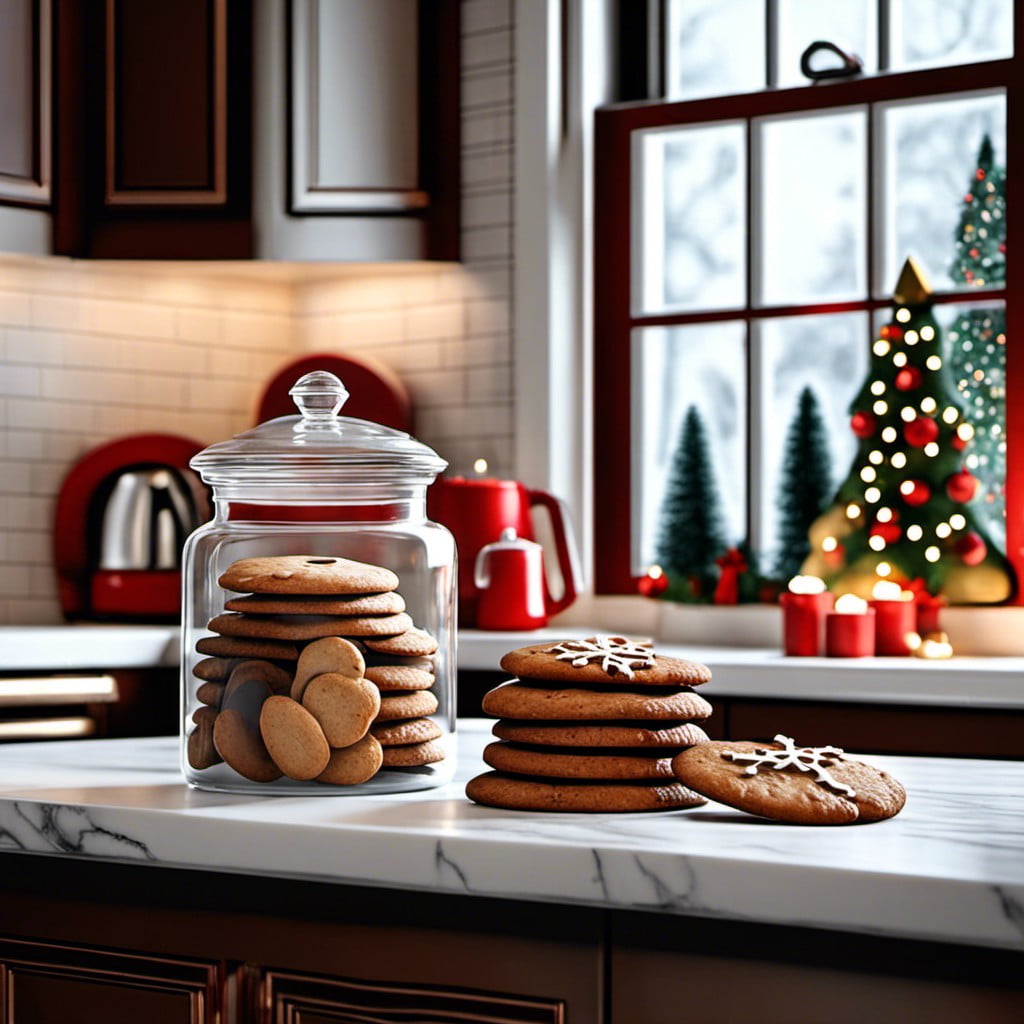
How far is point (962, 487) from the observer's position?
10.2 feet

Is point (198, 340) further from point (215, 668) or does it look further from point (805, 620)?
point (215, 668)

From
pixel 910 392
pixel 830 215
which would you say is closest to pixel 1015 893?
pixel 910 392

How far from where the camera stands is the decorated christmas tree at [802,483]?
11.3ft

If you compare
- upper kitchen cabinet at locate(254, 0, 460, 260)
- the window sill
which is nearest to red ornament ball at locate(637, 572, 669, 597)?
the window sill

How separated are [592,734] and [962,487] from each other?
2058mm

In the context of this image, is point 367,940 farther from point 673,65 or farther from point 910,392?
point 673,65

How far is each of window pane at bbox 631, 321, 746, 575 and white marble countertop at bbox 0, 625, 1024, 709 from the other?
1.39 feet

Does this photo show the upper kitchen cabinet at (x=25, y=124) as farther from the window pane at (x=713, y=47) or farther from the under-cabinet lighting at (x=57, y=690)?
the window pane at (x=713, y=47)

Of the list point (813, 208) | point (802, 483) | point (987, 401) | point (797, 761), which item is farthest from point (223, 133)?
point (797, 761)

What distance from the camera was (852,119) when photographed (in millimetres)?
3488

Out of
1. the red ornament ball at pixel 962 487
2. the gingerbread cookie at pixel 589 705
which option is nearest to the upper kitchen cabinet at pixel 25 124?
the red ornament ball at pixel 962 487

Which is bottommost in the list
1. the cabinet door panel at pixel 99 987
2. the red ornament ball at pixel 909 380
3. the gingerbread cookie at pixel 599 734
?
the cabinet door panel at pixel 99 987

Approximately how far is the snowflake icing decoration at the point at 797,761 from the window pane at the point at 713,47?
266cm

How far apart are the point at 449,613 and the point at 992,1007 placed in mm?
617
